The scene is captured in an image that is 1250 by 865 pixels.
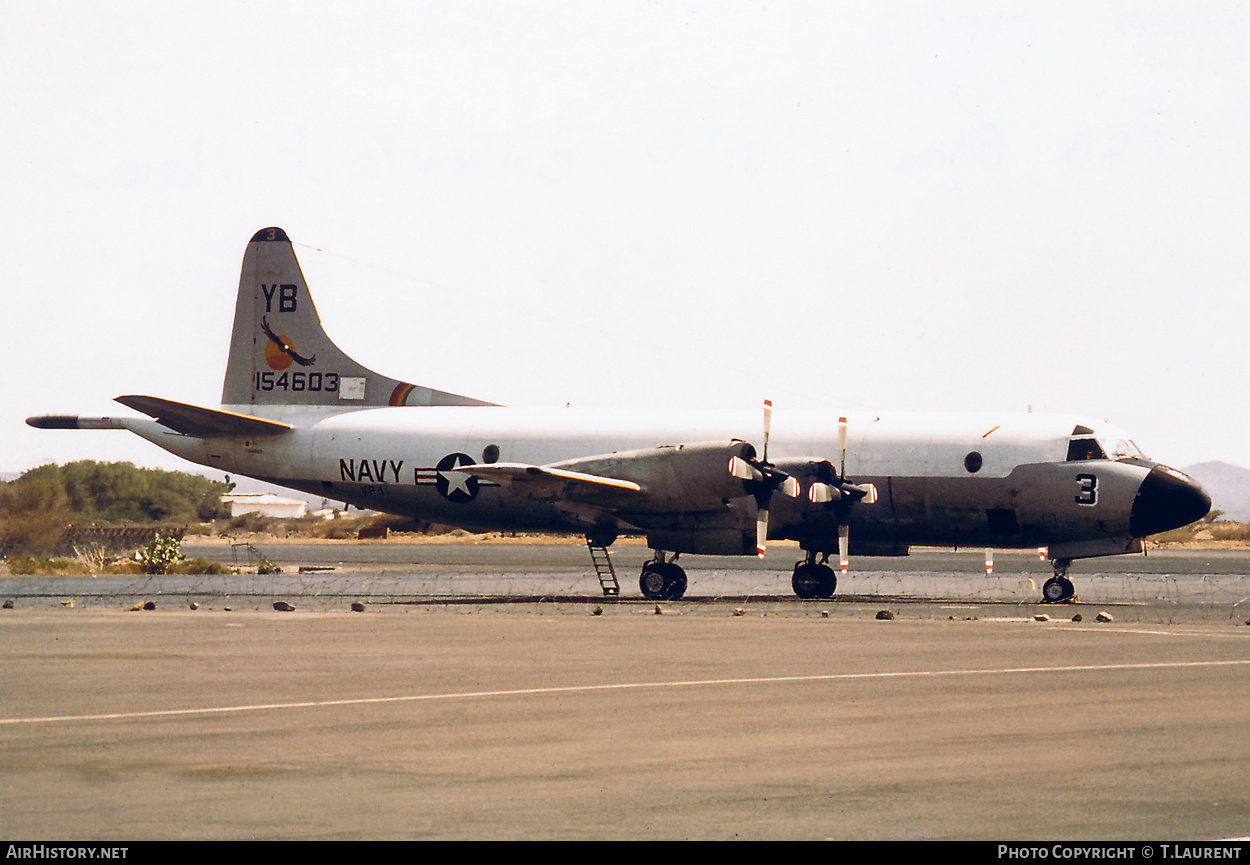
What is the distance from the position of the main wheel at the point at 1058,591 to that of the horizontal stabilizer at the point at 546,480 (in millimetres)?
10451

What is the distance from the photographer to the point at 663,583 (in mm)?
35500

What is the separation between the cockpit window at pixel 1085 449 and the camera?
3412 centimetres

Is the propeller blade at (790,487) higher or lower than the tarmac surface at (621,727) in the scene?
higher

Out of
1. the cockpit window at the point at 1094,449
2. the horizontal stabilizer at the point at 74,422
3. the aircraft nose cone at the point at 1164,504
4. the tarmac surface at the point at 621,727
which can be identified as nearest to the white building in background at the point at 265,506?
the horizontal stabilizer at the point at 74,422

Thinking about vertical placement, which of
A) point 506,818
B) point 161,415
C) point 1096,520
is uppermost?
point 161,415

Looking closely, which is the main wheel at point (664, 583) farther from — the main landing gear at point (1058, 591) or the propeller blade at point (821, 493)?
the main landing gear at point (1058, 591)

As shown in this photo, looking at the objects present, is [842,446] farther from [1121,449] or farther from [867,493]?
[1121,449]

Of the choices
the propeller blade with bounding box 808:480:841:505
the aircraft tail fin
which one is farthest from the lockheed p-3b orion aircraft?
the aircraft tail fin

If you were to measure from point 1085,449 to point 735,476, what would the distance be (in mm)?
8917

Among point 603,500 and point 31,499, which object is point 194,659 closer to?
point 603,500

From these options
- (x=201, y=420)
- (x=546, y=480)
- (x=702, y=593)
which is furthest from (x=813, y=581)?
(x=201, y=420)

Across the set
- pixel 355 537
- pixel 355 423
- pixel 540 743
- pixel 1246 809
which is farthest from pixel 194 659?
pixel 355 537

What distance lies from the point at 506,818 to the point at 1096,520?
92.3 ft
